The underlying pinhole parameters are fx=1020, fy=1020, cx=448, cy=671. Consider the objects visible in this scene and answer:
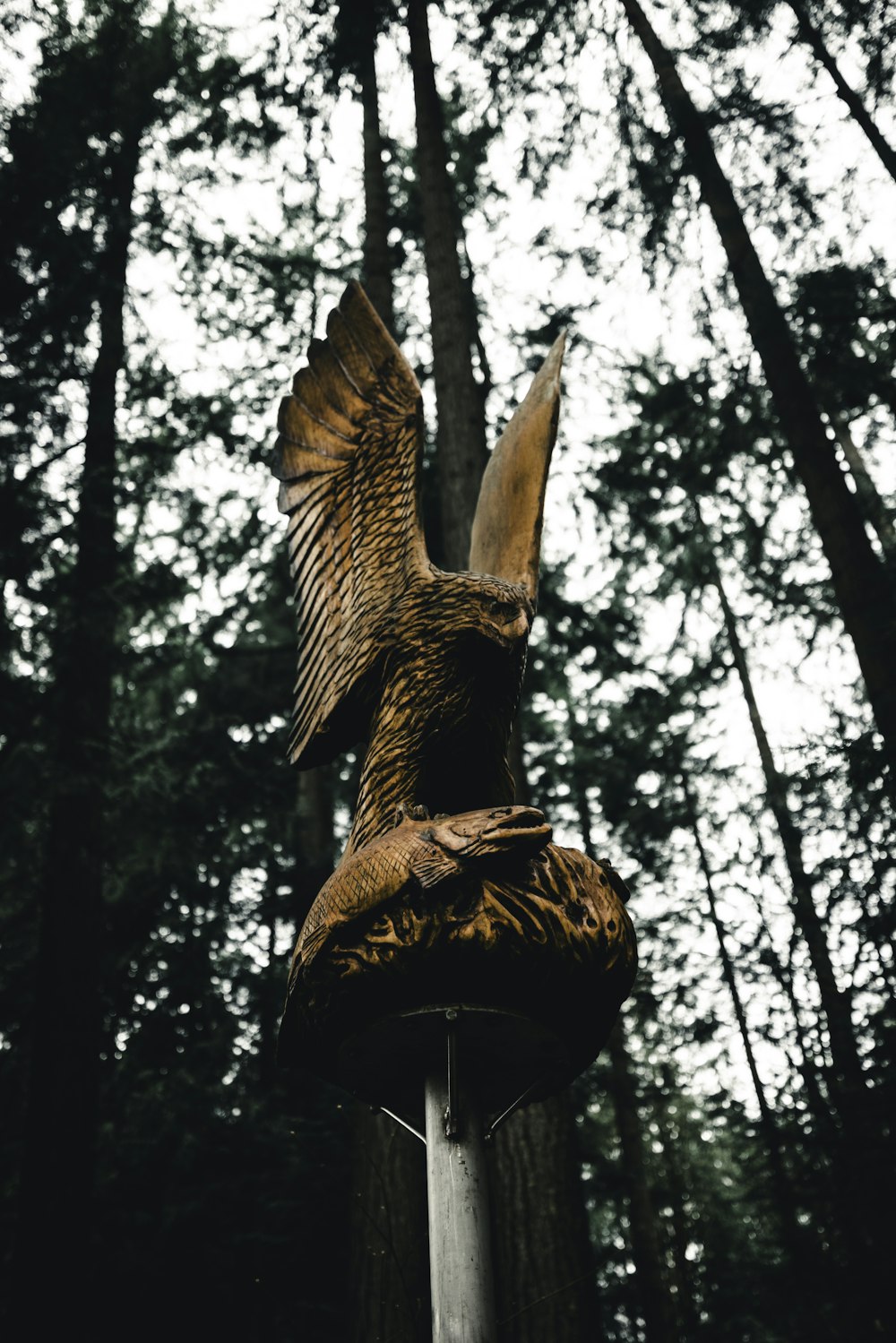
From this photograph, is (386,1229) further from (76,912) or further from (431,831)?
(431,831)

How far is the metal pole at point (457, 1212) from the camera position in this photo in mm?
1806

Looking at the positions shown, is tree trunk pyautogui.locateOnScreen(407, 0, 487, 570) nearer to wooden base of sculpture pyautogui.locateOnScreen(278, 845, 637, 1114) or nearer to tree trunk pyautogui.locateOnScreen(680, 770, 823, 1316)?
wooden base of sculpture pyautogui.locateOnScreen(278, 845, 637, 1114)

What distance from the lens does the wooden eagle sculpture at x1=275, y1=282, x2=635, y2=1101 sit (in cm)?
198

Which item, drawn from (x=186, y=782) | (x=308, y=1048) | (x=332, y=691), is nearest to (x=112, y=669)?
(x=186, y=782)

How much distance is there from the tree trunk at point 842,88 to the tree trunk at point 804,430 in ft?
3.23

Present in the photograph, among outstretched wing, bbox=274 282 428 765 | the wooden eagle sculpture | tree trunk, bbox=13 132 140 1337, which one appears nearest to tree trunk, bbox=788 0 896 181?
the wooden eagle sculpture

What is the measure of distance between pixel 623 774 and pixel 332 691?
8.73 meters

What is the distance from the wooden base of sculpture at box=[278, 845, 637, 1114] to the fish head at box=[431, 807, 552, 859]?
44mm

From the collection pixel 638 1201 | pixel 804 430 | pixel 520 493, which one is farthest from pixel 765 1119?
pixel 520 493

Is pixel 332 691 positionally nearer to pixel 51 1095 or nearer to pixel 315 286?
pixel 51 1095

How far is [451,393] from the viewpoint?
22.5 ft

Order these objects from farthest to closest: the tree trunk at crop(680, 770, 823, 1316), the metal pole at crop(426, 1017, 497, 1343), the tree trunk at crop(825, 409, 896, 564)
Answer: the tree trunk at crop(825, 409, 896, 564) < the tree trunk at crop(680, 770, 823, 1316) < the metal pole at crop(426, 1017, 497, 1343)

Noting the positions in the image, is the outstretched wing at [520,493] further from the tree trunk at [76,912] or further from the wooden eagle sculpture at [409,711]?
the tree trunk at [76,912]

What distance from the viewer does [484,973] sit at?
195cm
